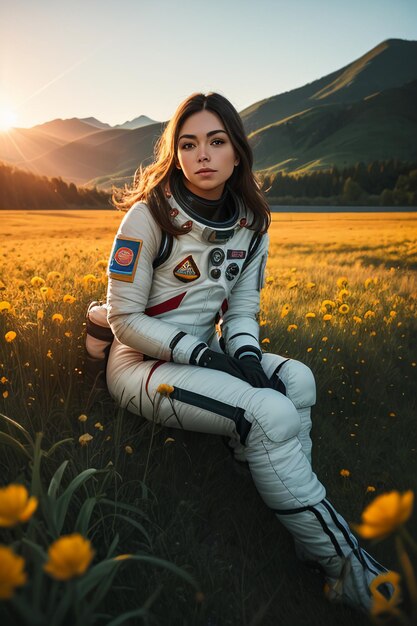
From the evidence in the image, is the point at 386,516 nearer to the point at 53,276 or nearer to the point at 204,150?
the point at 204,150

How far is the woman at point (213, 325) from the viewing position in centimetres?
185

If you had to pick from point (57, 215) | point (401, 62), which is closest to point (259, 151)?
point (401, 62)

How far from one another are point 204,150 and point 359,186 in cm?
2459

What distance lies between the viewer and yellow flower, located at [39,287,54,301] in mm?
3057

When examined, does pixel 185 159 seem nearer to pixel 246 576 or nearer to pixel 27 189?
pixel 246 576

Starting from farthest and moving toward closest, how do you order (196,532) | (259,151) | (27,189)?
(259,151), (27,189), (196,532)

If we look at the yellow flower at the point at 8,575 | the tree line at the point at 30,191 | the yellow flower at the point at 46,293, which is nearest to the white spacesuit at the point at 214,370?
the yellow flower at the point at 46,293

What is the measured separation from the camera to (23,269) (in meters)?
4.02

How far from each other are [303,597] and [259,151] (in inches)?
5698

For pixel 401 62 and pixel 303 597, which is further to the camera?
pixel 401 62

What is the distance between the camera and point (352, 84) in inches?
4934

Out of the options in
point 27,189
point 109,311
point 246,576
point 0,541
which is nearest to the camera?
point 0,541

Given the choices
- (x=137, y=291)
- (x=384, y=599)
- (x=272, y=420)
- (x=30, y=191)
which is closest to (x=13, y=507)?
(x=384, y=599)

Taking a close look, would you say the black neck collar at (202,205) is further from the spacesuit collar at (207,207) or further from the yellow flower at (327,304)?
the yellow flower at (327,304)
